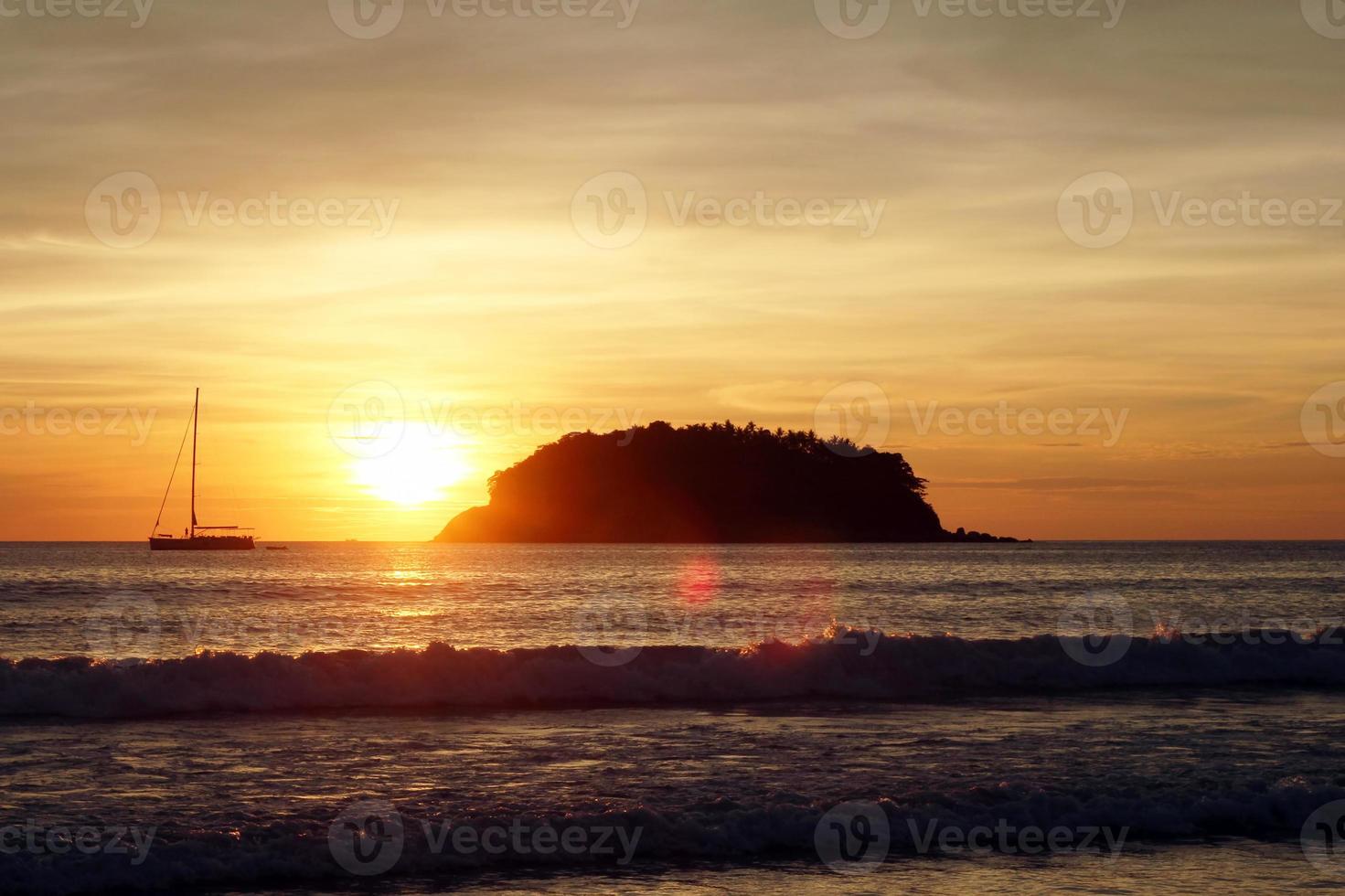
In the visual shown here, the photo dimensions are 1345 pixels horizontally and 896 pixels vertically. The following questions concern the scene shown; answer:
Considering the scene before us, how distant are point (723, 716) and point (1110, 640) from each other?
13076 millimetres

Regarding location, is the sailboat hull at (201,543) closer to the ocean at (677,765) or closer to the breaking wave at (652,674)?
the ocean at (677,765)

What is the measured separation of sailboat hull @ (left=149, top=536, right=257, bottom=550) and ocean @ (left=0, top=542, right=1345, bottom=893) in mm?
106439

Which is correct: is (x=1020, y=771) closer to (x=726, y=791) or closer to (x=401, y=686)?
(x=726, y=791)

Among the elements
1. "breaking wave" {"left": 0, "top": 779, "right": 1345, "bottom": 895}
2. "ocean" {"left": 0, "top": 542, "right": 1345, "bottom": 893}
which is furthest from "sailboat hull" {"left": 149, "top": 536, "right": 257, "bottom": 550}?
"breaking wave" {"left": 0, "top": 779, "right": 1345, "bottom": 895}

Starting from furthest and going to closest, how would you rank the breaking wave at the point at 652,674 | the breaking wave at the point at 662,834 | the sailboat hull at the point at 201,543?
the sailboat hull at the point at 201,543 < the breaking wave at the point at 652,674 < the breaking wave at the point at 662,834

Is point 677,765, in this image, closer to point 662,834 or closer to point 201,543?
point 662,834

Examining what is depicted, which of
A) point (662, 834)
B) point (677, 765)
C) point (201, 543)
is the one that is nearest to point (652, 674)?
point (677, 765)

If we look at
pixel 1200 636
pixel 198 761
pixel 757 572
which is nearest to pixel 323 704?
pixel 198 761

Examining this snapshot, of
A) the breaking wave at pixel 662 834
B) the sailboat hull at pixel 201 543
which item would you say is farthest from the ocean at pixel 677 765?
the sailboat hull at pixel 201 543

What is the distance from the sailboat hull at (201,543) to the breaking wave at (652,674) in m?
122

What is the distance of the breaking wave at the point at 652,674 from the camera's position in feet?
71.7

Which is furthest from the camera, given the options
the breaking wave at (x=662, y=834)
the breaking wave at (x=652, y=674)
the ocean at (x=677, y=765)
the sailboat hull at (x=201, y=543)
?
the sailboat hull at (x=201, y=543)

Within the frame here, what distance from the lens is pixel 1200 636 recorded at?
100 feet

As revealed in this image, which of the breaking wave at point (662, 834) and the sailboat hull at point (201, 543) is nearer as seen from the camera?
the breaking wave at point (662, 834)
